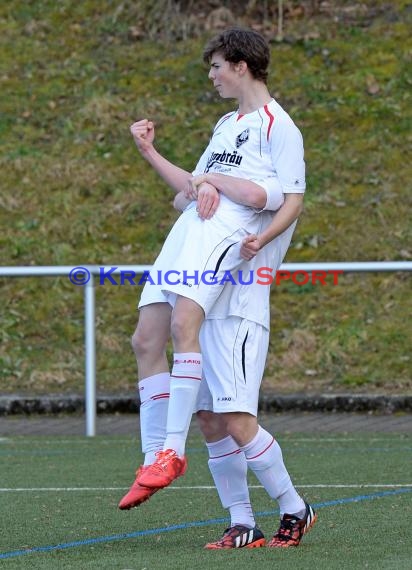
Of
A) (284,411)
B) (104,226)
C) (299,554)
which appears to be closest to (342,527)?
(299,554)

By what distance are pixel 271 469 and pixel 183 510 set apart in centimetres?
123

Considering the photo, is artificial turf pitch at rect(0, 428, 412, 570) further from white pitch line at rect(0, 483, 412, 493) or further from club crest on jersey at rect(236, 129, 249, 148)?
club crest on jersey at rect(236, 129, 249, 148)

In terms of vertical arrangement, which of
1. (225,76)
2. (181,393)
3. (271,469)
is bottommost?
(271,469)

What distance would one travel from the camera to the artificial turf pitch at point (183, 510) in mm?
4938

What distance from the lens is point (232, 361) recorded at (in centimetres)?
528

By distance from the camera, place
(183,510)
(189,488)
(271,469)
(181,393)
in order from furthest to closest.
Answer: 1. (189,488)
2. (183,510)
3. (271,469)
4. (181,393)

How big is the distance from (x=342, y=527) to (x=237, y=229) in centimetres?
136

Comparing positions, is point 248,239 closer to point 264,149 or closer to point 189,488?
point 264,149

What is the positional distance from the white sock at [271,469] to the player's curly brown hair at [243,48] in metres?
1.46

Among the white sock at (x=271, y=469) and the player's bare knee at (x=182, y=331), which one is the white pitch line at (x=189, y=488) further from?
the player's bare knee at (x=182, y=331)

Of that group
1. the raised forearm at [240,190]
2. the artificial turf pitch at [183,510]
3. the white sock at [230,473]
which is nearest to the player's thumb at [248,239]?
the raised forearm at [240,190]

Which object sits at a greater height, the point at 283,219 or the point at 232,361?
the point at 283,219

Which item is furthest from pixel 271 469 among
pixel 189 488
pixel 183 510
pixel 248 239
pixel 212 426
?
pixel 189 488

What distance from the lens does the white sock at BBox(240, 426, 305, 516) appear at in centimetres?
535
